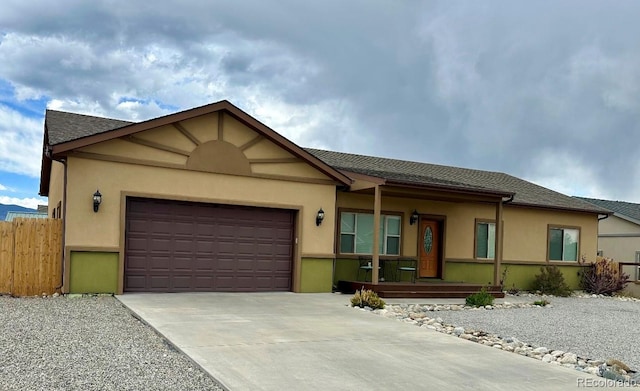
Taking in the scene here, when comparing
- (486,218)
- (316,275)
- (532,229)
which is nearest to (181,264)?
(316,275)

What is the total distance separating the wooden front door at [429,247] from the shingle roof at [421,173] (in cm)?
146

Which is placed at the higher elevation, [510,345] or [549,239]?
[549,239]

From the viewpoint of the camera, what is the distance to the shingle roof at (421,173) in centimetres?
1541

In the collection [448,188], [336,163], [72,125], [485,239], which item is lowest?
[485,239]

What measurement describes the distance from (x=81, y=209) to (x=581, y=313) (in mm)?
11628

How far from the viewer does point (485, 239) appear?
19359 mm

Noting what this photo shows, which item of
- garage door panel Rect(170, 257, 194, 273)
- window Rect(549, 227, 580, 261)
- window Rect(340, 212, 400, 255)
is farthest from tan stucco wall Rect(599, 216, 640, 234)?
garage door panel Rect(170, 257, 194, 273)

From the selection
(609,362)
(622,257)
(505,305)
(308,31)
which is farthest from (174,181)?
(622,257)

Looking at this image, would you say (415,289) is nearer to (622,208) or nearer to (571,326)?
(571,326)

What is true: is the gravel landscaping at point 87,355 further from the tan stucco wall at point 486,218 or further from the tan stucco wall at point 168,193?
the tan stucco wall at point 486,218

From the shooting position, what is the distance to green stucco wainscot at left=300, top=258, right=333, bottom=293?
1515cm

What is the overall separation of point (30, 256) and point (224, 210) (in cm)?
430

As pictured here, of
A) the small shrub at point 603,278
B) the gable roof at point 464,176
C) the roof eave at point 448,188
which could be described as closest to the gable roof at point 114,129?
the roof eave at point 448,188

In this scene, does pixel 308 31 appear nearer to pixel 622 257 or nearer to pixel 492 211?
pixel 492 211
